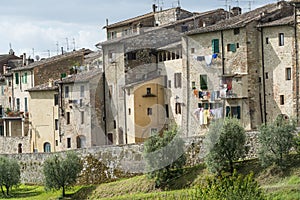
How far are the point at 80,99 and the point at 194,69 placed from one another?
1131 cm

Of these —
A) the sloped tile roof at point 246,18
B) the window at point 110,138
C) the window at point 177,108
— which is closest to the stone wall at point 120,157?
the window at point 110,138

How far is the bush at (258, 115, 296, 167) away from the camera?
40500 millimetres

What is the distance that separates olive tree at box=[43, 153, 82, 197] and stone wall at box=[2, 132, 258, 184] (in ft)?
4.38

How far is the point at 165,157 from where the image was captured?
45.9 m

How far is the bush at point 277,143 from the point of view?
133ft

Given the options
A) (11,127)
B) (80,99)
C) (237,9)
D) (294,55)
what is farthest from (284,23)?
(11,127)

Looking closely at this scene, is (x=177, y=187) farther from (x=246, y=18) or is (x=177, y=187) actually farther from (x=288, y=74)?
Answer: (x=246, y=18)

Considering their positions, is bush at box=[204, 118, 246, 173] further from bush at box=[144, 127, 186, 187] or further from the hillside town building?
the hillside town building

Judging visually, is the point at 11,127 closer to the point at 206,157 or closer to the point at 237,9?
the point at 237,9

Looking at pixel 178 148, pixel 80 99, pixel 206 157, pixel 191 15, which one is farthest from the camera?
pixel 191 15

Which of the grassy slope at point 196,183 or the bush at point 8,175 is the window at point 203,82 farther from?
the bush at point 8,175

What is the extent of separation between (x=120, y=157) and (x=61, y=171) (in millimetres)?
3800

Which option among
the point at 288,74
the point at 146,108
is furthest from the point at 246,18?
the point at 146,108

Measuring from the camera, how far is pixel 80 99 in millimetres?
61156
